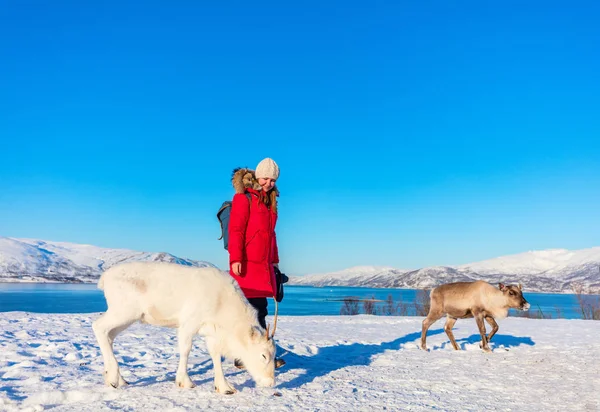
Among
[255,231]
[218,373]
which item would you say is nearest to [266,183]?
[255,231]

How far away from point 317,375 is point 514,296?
645 cm

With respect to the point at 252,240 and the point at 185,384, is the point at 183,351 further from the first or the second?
the point at 252,240

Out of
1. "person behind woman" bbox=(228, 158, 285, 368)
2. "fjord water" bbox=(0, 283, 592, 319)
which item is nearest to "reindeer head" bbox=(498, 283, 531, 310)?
"person behind woman" bbox=(228, 158, 285, 368)

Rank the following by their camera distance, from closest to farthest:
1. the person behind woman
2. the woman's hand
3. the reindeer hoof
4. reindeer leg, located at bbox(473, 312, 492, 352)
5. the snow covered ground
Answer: the snow covered ground < the reindeer hoof < the woman's hand < the person behind woman < reindeer leg, located at bbox(473, 312, 492, 352)

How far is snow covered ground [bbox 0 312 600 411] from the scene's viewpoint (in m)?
4.70

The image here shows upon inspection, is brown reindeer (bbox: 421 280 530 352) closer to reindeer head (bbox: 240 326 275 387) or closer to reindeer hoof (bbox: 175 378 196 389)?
reindeer head (bbox: 240 326 275 387)

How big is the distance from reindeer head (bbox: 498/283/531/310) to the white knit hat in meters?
7.08

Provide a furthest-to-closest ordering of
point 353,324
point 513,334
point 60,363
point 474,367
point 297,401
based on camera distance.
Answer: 1. point 353,324
2. point 513,334
3. point 474,367
4. point 60,363
5. point 297,401

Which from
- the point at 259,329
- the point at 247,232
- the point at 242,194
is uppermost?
the point at 242,194

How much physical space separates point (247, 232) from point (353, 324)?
34.7 ft

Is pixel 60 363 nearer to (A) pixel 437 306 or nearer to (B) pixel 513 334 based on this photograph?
(A) pixel 437 306

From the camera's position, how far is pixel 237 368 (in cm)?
666

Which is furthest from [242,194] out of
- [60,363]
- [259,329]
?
[60,363]

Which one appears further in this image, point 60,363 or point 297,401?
point 60,363
